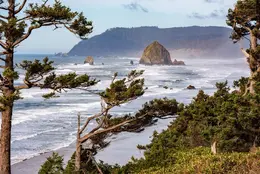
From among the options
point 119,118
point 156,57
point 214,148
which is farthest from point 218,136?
point 156,57

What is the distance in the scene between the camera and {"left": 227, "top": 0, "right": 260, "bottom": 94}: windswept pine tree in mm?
15727

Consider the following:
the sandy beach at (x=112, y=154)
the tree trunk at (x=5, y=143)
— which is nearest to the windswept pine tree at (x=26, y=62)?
the tree trunk at (x=5, y=143)

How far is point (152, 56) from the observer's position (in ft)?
480

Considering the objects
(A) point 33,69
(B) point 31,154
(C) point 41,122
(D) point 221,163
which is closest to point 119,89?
(A) point 33,69

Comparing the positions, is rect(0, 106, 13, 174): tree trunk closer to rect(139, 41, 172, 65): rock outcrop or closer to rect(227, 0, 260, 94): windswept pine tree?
rect(227, 0, 260, 94): windswept pine tree

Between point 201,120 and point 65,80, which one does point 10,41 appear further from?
point 201,120

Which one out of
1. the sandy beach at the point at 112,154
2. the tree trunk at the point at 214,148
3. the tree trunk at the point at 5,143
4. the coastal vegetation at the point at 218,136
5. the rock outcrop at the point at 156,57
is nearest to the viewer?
the coastal vegetation at the point at 218,136

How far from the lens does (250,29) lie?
16.6 metres

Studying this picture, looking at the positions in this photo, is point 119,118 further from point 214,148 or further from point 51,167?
point 214,148

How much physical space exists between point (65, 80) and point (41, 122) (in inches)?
750

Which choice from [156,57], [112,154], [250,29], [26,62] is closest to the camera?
[26,62]

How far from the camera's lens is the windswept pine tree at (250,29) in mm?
15727

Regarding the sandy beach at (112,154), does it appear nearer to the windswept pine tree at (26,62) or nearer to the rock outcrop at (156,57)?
the windswept pine tree at (26,62)

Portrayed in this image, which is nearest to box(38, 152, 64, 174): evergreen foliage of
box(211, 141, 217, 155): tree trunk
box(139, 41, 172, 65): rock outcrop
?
box(211, 141, 217, 155): tree trunk
